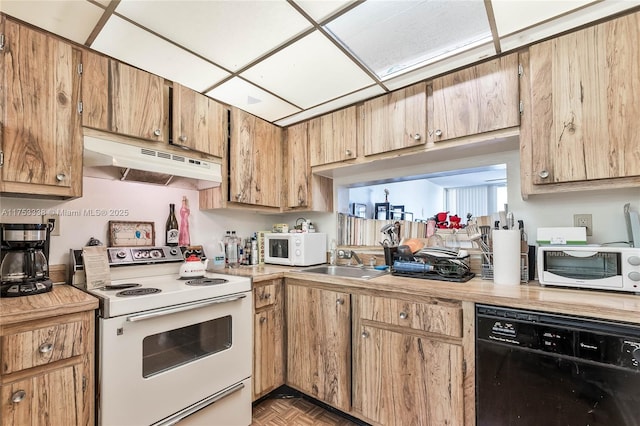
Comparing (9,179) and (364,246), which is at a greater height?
(9,179)

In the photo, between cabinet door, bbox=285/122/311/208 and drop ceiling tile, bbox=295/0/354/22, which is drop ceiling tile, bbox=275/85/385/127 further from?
drop ceiling tile, bbox=295/0/354/22

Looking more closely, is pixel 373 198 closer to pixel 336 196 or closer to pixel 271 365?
pixel 336 196

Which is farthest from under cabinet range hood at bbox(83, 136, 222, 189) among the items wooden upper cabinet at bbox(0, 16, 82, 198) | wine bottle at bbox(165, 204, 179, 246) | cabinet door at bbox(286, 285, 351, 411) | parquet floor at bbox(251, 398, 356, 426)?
parquet floor at bbox(251, 398, 356, 426)

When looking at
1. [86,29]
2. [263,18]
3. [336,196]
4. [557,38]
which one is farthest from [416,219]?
[86,29]

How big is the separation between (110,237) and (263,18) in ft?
5.24

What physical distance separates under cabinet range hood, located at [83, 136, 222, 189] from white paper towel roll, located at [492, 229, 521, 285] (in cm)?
185

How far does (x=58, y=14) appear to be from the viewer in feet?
4.21

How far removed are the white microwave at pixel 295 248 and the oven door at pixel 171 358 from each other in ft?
2.11

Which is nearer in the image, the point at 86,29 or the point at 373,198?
the point at 86,29

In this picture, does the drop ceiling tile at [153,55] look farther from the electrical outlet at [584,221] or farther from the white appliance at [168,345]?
the electrical outlet at [584,221]

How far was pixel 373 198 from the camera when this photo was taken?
264cm

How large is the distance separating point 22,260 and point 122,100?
95cm

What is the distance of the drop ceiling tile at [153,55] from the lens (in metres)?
1.41

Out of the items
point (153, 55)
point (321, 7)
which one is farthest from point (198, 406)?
point (321, 7)
